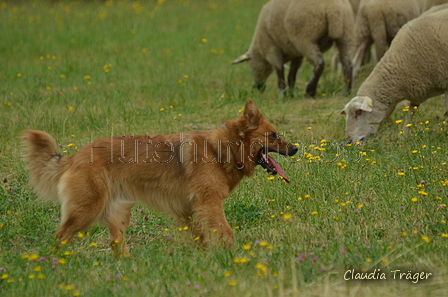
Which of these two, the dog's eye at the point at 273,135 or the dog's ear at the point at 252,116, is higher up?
the dog's ear at the point at 252,116

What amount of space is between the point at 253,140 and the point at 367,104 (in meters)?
3.44

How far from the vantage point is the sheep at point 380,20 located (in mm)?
10250

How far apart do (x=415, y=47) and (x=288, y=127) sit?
6.84ft

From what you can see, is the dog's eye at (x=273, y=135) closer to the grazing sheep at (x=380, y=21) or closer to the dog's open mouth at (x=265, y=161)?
the dog's open mouth at (x=265, y=161)

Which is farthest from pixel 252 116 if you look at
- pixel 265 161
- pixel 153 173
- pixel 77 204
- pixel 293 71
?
pixel 293 71

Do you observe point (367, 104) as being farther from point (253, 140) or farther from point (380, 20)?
point (253, 140)

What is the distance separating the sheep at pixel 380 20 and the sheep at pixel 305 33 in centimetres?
51

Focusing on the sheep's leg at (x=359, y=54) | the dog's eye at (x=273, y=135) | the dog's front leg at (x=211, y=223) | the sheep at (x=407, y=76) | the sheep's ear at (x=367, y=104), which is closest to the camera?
the dog's front leg at (x=211, y=223)

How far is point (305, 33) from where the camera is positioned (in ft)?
33.1

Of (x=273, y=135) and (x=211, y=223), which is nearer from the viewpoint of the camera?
(x=211, y=223)

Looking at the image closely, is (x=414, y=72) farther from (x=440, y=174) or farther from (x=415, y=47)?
(x=440, y=174)

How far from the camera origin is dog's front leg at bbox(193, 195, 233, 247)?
4789 millimetres

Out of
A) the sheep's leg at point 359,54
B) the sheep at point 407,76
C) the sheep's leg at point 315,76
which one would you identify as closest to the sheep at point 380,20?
the sheep's leg at point 359,54

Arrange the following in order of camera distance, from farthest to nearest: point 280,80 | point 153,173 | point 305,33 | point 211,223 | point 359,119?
1. point 280,80
2. point 305,33
3. point 359,119
4. point 153,173
5. point 211,223
